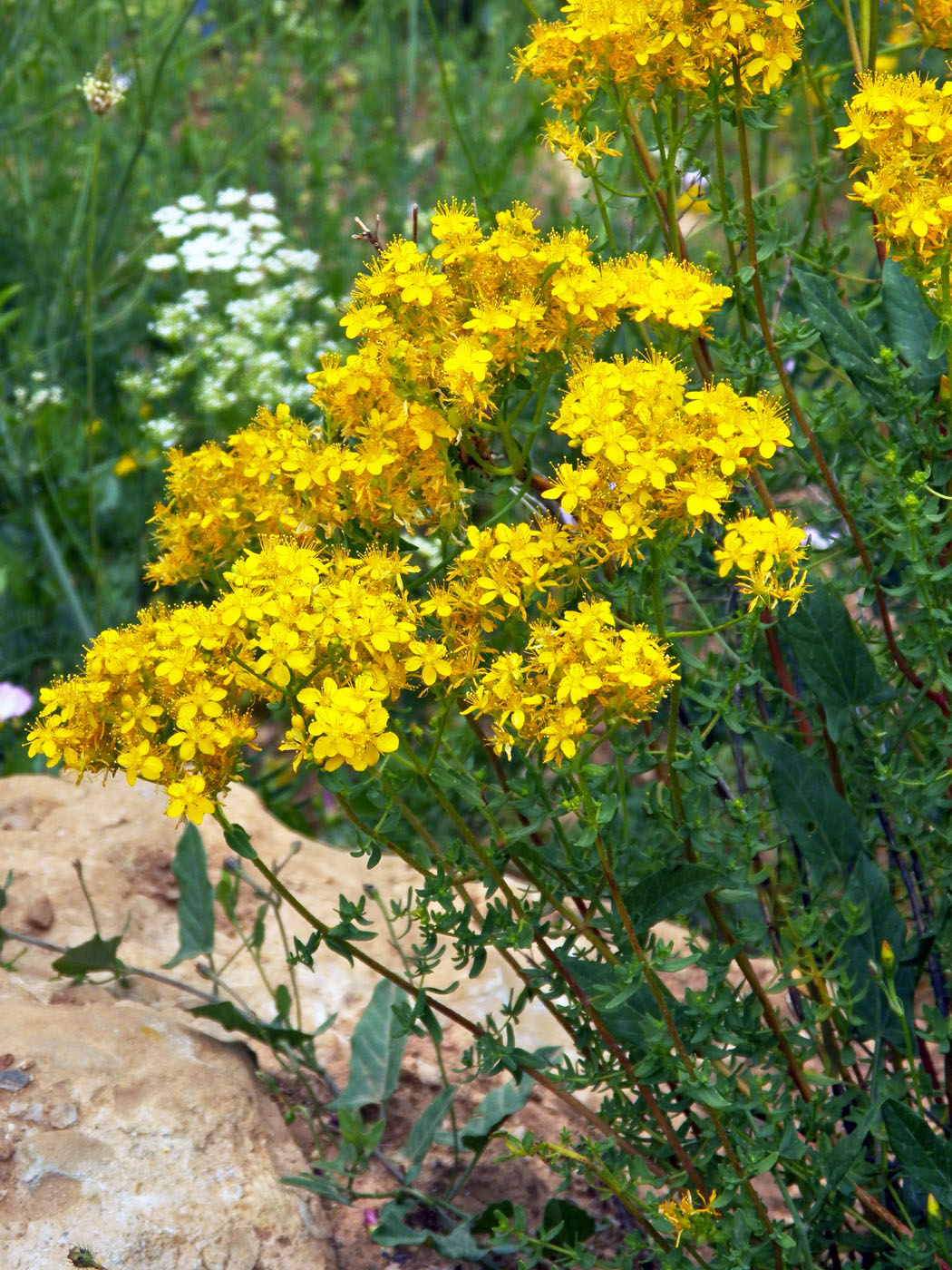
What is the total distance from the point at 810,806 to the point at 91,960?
3.77 feet

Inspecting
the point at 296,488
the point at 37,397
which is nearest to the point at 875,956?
the point at 296,488

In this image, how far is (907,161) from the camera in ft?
5.40

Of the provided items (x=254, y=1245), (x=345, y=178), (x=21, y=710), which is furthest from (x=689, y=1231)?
(x=345, y=178)

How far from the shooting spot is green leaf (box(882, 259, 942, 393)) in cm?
195

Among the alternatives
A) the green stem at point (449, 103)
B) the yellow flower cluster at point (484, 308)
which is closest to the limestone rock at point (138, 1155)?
the yellow flower cluster at point (484, 308)

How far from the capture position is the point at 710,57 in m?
1.65

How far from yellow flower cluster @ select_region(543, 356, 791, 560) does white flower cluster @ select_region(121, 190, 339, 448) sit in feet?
6.04

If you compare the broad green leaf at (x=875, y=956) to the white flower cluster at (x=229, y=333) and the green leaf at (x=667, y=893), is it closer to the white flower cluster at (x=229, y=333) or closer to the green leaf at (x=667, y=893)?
the green leaf at (x=667, y=893)

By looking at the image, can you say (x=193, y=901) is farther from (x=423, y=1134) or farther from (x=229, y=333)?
(x=229, y=333)

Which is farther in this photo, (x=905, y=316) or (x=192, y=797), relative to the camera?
(x=905, y=316)

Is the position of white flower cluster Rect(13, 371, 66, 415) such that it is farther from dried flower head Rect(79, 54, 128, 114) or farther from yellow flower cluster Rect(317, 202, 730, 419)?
yellow flower cluster Rect(317, 202, 730, 419)

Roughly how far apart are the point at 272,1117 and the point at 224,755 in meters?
0.89

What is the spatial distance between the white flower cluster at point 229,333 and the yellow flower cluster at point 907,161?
1.79m

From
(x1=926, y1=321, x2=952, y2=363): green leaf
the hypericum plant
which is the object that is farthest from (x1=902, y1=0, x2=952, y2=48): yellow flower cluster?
(x1=926, y1=321, x2=952, y2=363): green leaf
